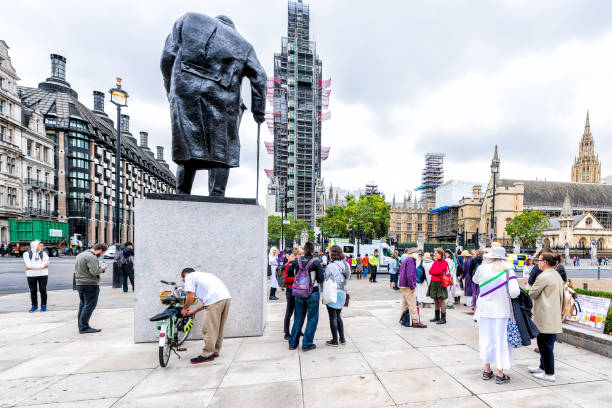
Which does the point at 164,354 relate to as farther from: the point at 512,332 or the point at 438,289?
the point at 438,289

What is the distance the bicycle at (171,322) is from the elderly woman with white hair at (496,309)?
442 centimetres

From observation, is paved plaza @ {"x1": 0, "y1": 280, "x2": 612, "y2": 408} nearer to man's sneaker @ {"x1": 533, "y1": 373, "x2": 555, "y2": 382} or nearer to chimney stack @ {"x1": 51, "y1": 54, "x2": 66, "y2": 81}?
man's sneaker @ {"x1": 533, "y1": 373, "x2": 555, "y2": 382}

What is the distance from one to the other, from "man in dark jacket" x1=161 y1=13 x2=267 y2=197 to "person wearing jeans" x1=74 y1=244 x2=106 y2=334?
8.05 ft

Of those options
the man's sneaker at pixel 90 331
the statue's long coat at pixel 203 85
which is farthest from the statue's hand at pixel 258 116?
the man's sneaker at pixel 90 331

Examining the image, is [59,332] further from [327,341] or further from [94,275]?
[327,341]

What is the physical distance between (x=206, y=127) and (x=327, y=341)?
4655 mm

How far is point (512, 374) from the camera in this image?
14.6 feet

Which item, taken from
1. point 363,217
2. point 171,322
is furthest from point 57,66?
point 171,322

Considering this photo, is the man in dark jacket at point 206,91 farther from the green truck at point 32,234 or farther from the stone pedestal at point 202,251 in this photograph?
the green truck at point 32,234

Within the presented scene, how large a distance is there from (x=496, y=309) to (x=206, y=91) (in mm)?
5851

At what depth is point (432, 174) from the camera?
107 m

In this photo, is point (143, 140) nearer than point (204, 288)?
No

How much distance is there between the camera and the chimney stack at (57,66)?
197 ft

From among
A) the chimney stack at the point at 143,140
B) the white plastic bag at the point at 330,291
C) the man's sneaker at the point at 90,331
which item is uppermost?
the chimney stack at the point at 143,140
